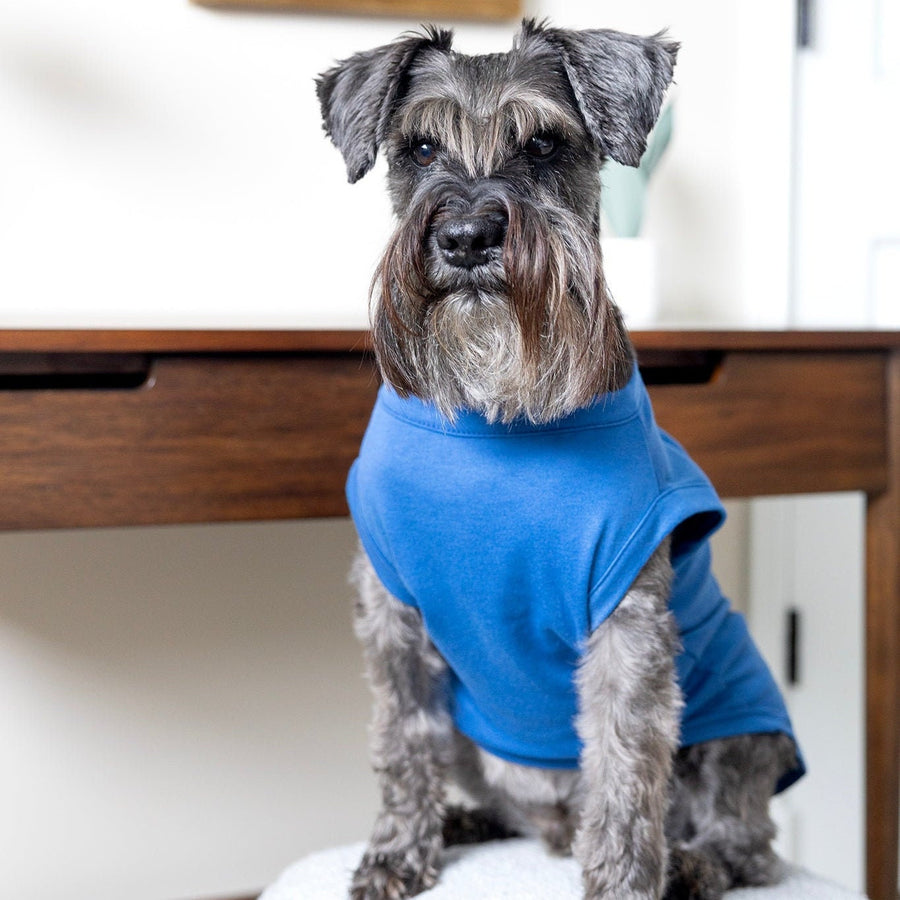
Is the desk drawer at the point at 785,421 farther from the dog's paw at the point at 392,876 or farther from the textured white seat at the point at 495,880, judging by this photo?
the dog's paw at the point at 392,876

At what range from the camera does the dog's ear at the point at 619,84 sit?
1.18 metres

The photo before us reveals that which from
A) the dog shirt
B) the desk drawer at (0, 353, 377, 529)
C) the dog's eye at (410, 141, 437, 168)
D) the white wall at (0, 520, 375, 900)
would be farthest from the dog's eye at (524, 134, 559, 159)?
the white wall at (0, 520, 375, 900)

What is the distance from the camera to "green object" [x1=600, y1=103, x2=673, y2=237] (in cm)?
192

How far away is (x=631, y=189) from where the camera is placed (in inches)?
75.6

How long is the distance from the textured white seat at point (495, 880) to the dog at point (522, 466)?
4cm

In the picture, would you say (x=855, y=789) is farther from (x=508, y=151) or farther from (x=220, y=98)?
(x=220, y=98)

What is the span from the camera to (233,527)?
204cm

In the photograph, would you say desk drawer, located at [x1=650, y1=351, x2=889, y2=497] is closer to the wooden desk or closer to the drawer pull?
the wooden desk

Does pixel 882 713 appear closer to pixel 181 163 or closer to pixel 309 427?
pixel 309 427

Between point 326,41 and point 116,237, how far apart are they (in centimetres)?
53

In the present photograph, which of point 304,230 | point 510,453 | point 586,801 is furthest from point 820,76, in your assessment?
point 586,801

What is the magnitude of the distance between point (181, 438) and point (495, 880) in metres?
0.66

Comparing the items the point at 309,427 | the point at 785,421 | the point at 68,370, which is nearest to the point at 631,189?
the point at 785,421

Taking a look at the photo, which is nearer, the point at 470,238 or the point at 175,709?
the point at 470,238
